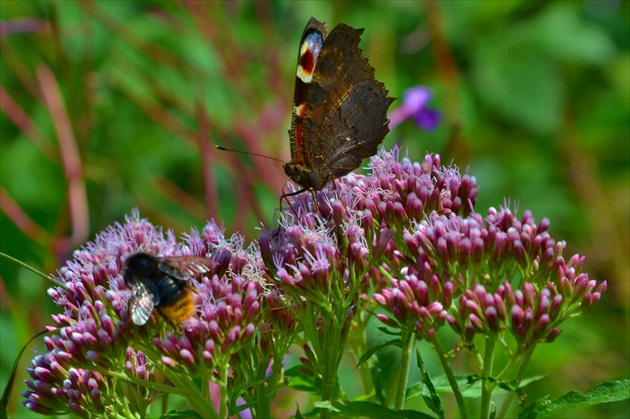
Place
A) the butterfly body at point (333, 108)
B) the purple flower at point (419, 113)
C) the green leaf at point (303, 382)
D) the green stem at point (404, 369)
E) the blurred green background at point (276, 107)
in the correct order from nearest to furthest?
the green stem at point (404, 369)
the green leaf at point (303, 382)
the butterfly body at point (333, 108)
the purple flower at point (419, 113)
the blurred green background at point (276, 107)

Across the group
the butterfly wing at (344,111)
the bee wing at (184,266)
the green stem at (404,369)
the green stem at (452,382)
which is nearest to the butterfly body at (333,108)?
the butterfly wing at (344,111)

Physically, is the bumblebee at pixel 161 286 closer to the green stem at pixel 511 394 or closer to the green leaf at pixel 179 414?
the green leaf at pixel 179 414

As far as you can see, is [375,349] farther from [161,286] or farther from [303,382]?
[161,286]

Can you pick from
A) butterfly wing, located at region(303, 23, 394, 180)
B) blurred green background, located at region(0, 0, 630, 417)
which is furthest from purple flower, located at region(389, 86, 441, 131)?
butterfly wing, located at region(303, 23, 394, 180)

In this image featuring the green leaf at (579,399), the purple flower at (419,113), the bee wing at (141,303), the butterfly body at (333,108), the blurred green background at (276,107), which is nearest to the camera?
the green leaf at (579,399)

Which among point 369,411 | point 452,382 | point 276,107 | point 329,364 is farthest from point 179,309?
point 276,107

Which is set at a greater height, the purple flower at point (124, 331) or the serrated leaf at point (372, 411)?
the purple flower at point (124, 331)

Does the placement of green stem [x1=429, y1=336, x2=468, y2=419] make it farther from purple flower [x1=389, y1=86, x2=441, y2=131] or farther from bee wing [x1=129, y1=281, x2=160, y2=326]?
purple flower [x1=389, y1=86, x2=441, y2=131]

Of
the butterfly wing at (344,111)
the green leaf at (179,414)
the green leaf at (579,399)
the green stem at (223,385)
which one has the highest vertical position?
the butterfly wing at (344,111)
